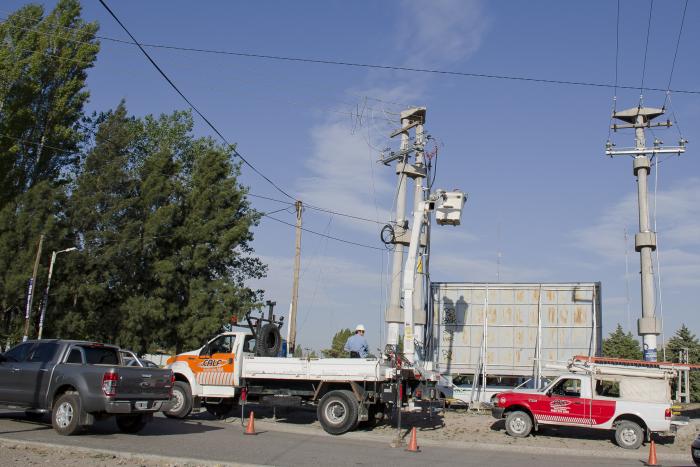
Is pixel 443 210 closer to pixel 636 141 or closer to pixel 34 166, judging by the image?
pixel 636 141


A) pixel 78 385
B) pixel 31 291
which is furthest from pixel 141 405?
pixel 31 291

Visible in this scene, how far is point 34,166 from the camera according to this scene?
34031 mm

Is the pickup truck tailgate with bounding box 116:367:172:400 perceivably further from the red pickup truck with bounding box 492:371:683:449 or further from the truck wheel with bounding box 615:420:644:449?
the truck wheel with bounding box 615:420:644:449

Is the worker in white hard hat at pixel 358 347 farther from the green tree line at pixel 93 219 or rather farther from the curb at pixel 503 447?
the green tree line at pixel 93 219

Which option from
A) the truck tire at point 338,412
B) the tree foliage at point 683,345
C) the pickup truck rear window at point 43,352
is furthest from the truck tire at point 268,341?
the tree foliage at point 683,345

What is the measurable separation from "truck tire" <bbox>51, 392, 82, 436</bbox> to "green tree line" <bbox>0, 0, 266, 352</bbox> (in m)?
22.3

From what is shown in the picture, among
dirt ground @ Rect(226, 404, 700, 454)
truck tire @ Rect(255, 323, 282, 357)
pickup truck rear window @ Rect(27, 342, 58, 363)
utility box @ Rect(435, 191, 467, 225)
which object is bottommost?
dirt ground @ Rect(226, 404, 700, 454)

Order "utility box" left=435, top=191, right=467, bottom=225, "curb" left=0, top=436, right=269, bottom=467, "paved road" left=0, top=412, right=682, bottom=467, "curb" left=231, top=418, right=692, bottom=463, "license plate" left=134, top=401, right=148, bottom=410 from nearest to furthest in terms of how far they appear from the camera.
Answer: "curb" left=0, top=436, right=269, bottom=467, "paved road" left=0, top=412, right=682, bottom=467, "license plate" left=134, top=401, right=148, bottom=410, "curb" left=231, top=418, right=692, bottom=463, "utility box" left=435, top=191, right=467, bottom=225

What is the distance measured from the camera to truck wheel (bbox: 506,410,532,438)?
1622 centimetres

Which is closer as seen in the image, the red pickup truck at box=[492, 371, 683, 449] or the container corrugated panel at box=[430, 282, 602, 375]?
the red pickup truck at box=[492, 371, 683, 449]

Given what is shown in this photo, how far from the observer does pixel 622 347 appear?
264 ft

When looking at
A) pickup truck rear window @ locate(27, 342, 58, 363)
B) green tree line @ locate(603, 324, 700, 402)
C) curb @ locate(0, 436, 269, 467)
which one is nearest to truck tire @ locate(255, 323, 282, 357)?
pickup truck rear window @ locate(27, 342, 58, 363)

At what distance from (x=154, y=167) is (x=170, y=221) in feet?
12.0

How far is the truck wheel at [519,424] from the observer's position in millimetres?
16219
